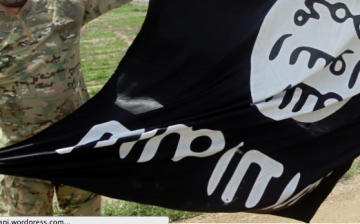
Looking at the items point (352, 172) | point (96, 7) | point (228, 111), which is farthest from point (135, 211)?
point (352, 172)

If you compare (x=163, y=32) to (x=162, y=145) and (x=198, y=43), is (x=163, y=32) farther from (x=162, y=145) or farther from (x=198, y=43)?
(x=162, y=145)

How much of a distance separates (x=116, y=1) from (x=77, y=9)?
0.29m

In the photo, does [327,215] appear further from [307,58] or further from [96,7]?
[96,7]

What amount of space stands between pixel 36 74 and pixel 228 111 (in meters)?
1.19

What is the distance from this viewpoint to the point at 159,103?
2861mm

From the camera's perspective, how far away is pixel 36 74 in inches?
114

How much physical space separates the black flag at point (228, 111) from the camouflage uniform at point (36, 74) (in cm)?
27

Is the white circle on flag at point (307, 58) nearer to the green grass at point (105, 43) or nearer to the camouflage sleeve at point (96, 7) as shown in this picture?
the camouflage sleeve at point (96, 7)

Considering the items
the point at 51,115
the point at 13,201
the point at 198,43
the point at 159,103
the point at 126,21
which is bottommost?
the point at 126,21

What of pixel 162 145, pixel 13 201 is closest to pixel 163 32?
pixel 162 145

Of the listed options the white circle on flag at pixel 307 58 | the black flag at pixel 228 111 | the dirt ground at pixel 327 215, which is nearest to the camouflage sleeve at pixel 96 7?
the black flag at pixel 228 111

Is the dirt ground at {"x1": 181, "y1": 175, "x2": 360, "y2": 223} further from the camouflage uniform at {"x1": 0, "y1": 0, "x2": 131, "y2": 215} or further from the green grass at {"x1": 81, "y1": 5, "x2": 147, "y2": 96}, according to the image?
the green grass at {"x1": 81, "y1": 5, "x2": 147, "y2": 96}

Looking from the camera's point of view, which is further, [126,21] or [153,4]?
[126,21]

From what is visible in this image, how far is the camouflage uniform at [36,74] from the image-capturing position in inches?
112
